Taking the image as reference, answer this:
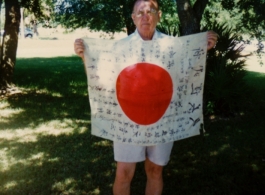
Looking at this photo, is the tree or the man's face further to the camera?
the tree

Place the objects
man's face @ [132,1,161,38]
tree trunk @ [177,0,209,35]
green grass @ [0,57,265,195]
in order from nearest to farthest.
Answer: man's face @ [132,1,161,38] → green grass @ [0,57,265,195] → tree trunk @ [177,0,209,35]

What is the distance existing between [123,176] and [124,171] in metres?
0.06

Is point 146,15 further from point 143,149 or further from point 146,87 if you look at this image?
point 143,149

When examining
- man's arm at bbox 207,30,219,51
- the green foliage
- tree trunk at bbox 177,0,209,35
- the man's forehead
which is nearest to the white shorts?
man's arm at bbox 207,30,219,51

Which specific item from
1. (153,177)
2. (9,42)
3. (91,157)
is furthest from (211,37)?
(9,42)

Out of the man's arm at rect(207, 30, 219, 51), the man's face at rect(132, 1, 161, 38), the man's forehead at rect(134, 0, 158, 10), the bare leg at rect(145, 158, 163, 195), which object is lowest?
the bare leg at rect(145, 158, 163, 195)

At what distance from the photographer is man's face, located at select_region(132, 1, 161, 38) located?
108 inches

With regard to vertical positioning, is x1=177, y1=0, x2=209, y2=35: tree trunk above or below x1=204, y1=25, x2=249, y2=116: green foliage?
above

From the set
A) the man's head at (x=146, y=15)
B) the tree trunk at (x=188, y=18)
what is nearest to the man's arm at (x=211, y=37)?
the man's head at (x=146, y=15)

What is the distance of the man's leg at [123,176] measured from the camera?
291cm

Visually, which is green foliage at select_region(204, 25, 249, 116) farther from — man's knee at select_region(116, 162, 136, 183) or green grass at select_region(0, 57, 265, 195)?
man's knee at select_region(116, 162, 136, 183)

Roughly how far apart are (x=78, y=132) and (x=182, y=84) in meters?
3.85

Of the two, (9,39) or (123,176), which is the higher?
(9,39)

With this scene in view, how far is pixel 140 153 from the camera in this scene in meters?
2.92
